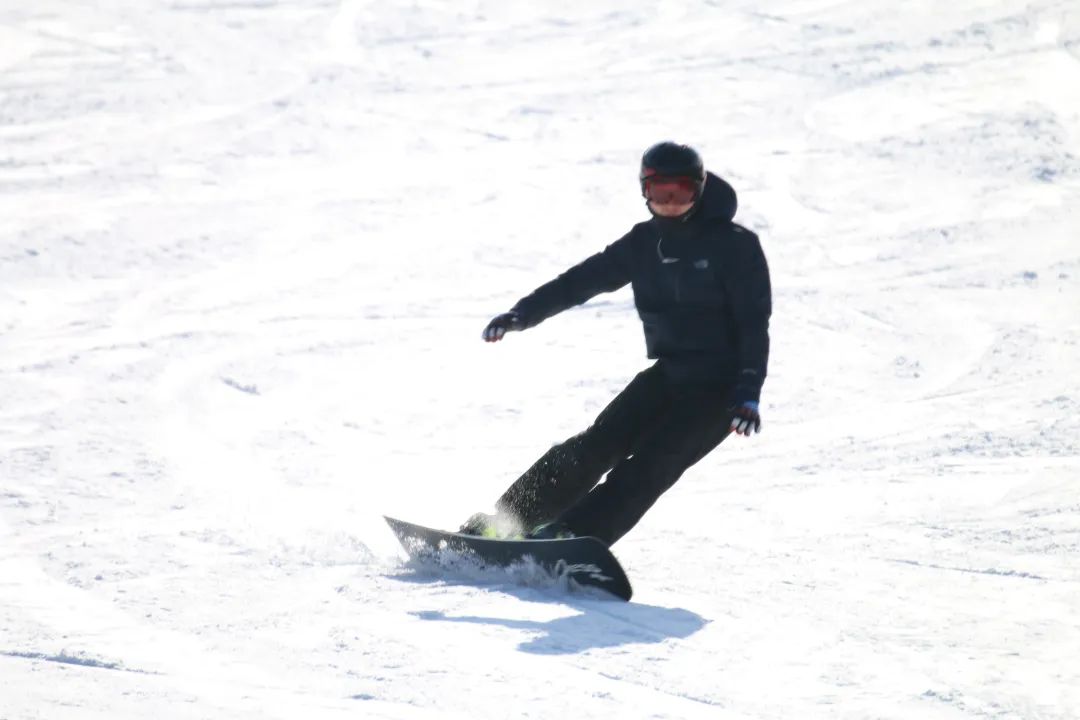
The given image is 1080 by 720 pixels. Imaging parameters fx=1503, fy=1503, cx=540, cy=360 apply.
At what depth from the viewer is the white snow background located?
12.3 feet

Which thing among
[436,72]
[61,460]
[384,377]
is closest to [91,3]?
[436,72]

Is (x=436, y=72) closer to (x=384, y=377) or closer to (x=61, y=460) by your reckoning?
(x=384, y=377)

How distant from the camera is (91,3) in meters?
17.2

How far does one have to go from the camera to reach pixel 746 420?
4.26m

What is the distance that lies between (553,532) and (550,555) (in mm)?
150

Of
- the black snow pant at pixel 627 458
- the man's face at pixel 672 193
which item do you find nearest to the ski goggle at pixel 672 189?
the man's face at pixel 672 193

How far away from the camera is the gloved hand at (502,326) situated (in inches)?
189

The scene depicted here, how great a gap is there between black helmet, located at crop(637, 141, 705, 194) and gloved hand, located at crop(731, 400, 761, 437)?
732 millimetres

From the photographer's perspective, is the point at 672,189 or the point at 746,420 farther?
the point at 672,189

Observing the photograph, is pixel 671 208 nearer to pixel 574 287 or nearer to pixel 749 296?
pixel 749 296

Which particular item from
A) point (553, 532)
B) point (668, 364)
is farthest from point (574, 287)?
point (553, 532)

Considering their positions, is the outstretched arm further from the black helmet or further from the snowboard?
the snowboard

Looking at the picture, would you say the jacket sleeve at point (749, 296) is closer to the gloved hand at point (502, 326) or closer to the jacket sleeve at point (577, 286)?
the jacket sleeve at point (577, 286)

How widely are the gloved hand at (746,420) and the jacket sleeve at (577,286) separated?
77 centimetres
